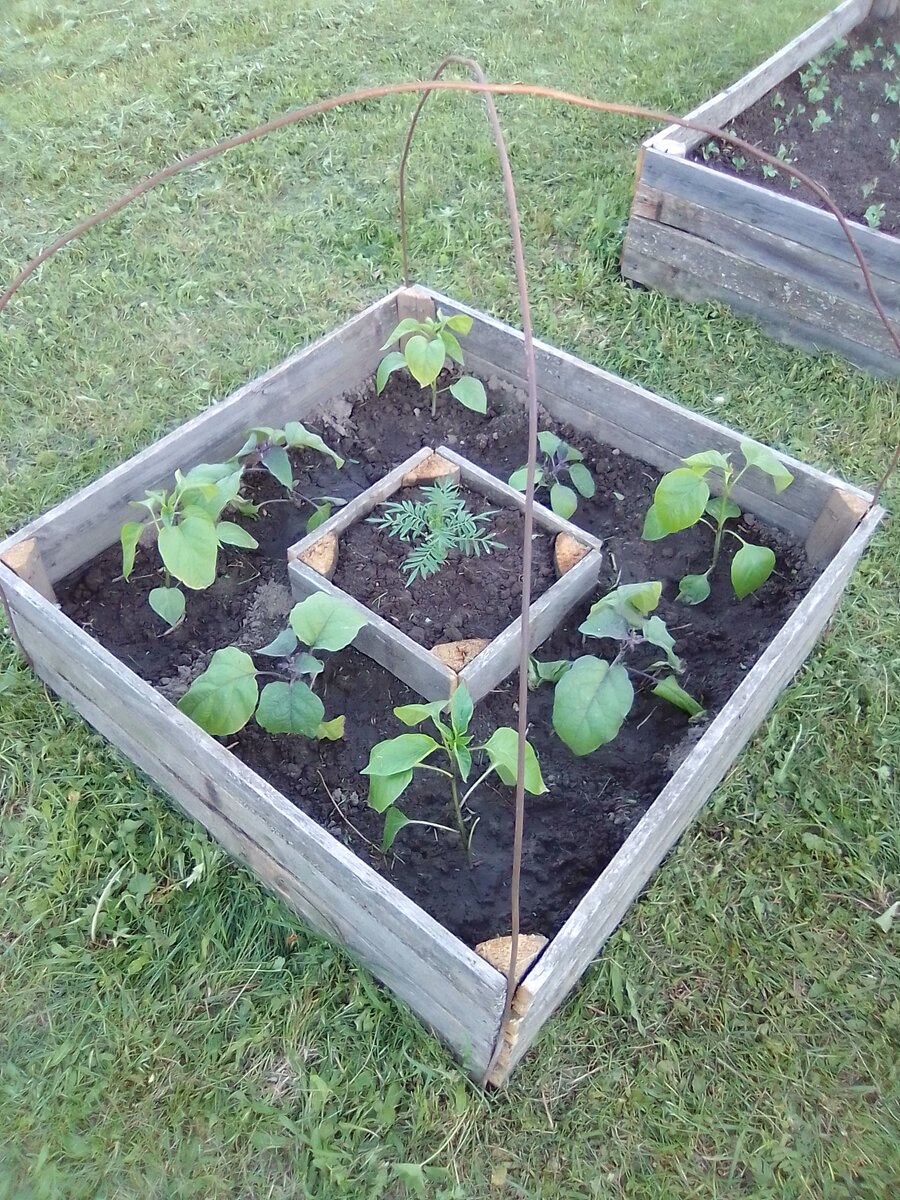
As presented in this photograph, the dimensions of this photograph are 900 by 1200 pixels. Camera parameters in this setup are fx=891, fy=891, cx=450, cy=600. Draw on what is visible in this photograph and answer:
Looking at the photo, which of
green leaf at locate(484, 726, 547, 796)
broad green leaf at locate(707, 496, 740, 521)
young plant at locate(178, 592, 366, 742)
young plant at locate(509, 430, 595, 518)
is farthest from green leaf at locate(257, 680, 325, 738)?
broad green leaf at locate(707, 496, 740, 521)

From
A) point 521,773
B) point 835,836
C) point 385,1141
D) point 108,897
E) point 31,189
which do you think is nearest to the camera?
point 521,773

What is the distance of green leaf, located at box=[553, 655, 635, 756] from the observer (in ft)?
5.39

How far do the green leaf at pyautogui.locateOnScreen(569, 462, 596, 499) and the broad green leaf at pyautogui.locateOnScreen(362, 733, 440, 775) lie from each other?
0.99 meters

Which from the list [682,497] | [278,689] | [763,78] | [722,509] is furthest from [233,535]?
[763,78]

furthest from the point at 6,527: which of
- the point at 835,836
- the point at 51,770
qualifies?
the point at 835,836

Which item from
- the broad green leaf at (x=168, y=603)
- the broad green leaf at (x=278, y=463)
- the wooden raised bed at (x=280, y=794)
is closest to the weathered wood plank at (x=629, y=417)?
the wooden raised bed at (x=280, y=794)

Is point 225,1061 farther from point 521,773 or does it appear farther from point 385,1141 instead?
point 521,773

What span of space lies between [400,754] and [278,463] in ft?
3.02

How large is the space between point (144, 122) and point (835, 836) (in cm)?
387

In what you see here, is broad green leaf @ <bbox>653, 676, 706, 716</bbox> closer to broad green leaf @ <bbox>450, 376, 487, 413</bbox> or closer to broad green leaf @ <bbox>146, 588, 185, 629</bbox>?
broad green leaf @ <bbox>450, 376, 487, 413</bbox>

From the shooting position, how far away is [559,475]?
2352 millimetres

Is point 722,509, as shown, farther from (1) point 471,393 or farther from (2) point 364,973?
(2) point 364,973

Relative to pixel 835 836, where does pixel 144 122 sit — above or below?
above

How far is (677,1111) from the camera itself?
1.55 meters
